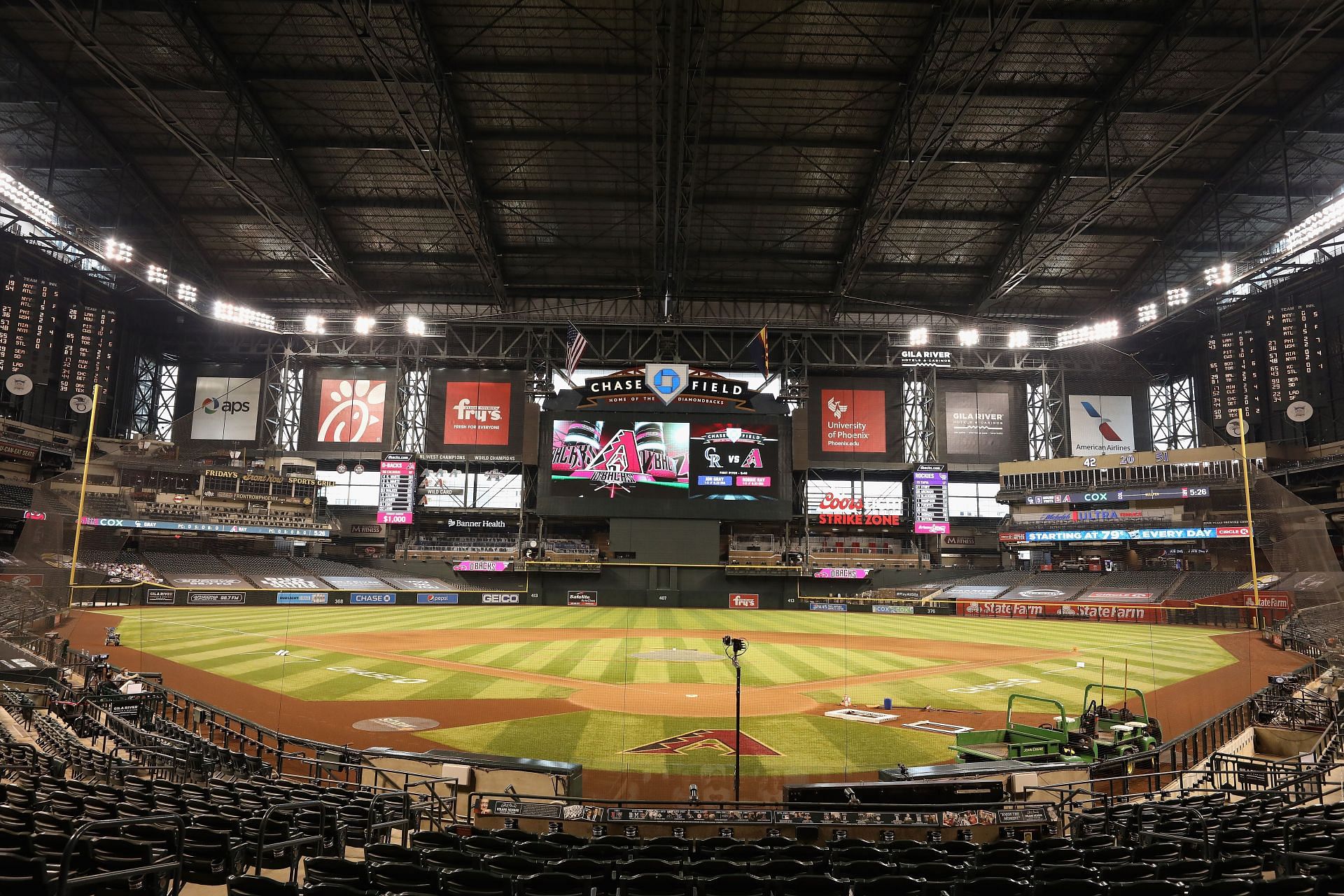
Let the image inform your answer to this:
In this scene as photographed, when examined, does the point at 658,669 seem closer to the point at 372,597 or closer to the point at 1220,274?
the point at 372,597

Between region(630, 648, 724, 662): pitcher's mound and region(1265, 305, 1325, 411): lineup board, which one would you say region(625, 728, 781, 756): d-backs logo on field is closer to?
region(630, 648, 724, 662): pitcher's mound

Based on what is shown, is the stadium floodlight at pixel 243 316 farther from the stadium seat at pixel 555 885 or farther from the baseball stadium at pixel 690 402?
the stadium seat at pixel 555 885

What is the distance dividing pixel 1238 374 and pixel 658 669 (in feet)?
143

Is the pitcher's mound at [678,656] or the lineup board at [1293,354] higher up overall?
the lineup board at [1293,354]

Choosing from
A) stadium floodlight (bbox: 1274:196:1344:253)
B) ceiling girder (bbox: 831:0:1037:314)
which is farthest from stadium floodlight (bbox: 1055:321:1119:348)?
ceiling girder (bbox: 831:0:1037:314)

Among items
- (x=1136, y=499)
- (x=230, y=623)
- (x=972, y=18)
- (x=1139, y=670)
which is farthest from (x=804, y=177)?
(x=230, y=623)

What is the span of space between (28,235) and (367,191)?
21.1 metres

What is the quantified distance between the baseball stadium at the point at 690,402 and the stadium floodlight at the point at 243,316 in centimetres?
48

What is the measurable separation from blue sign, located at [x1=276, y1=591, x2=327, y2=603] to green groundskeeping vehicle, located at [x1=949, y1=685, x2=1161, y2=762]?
39669mm

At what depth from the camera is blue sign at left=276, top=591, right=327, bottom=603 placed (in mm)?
42719

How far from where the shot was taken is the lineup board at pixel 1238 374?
44969 millimetres

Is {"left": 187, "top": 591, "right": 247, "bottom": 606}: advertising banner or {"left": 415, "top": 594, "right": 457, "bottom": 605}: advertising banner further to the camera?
{"left": 415, "top": 594, "right": 457, "bottom": 605}: advertising banner

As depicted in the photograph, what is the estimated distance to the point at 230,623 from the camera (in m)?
30.4

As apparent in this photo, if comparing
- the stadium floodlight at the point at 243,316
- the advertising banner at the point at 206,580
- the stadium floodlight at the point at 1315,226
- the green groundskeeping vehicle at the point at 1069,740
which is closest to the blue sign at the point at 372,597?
the advertising banner at the point at 206,580
